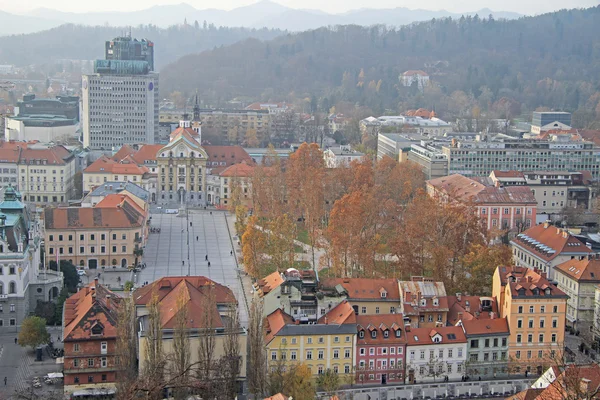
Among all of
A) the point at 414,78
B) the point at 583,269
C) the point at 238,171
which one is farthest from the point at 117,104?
the point at 414,78

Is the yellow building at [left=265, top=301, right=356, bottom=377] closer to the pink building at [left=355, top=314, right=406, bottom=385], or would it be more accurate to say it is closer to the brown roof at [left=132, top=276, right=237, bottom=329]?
the pink building at [left=355, top=314, right=406, bottom=385]

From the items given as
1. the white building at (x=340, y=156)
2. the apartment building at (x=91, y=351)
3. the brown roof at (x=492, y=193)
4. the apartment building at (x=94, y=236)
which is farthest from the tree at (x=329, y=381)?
the white building at (x=340, y=156)

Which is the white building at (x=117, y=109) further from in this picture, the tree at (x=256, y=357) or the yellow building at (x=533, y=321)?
the tree at (x=256, y=357)

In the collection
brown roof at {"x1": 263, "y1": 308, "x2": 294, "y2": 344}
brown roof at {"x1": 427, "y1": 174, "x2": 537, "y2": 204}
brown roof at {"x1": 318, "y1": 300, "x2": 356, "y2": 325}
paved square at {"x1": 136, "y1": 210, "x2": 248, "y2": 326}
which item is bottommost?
paved square at {"x1": 136, "y1": 210, "x2": 248, "y2": 326}

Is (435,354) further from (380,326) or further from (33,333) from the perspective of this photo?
(33,333)

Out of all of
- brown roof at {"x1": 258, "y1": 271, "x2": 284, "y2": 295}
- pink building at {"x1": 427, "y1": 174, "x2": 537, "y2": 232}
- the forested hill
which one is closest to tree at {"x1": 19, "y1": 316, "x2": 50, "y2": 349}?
brown roof at {"x1": 258, "y1": 271, "x2": 284, "y2": 295}

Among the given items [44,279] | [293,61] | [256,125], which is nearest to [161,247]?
[44,279]

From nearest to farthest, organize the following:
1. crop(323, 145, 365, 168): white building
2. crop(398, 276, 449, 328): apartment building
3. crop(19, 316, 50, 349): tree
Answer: crop(19, 316, 50, 349): tree → crop(398, 276, 449, 328): apartment building → crop(323, 145, 365, 168): white building

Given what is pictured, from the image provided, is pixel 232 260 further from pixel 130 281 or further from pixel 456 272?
pixel 456 272
